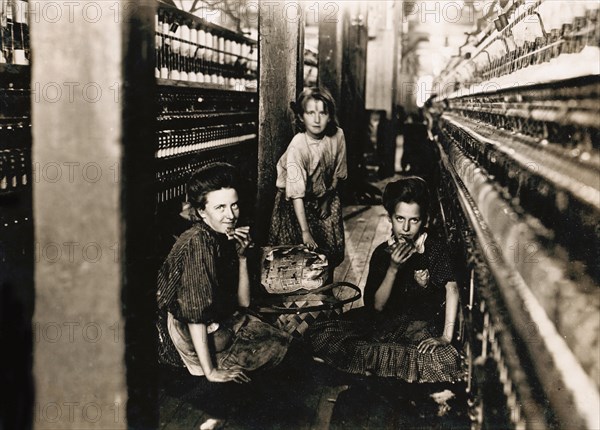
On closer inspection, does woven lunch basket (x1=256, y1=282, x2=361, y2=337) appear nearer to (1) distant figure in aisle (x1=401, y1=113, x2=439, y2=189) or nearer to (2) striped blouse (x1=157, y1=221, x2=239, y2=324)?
(2) striped blouse (x1=157, y1=221, x2=239, y2=324)

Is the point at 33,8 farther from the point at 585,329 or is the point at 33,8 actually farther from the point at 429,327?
the point at 429,327

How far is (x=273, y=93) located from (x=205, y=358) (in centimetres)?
186

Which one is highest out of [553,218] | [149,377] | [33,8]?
[33,8]

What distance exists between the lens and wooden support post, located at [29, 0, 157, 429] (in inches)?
60.4

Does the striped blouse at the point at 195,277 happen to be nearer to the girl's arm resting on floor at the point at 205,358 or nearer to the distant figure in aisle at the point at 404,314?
the girl's arm resting on floor at the point at 205,358

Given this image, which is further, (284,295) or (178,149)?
(178,149)

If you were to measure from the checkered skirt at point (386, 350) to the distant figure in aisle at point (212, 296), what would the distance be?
0.21 metres

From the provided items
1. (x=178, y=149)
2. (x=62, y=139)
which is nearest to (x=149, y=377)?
(x=62, y=139)

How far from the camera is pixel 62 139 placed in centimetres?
157

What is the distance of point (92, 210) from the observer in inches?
63.2

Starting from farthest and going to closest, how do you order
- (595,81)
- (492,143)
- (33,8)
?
(492,143) < (33,8) < (595,81)

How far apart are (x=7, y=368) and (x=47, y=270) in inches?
48.5

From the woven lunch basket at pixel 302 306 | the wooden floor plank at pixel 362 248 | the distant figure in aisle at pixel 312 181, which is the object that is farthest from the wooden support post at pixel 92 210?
the wooden floor plank at pixel 362 248

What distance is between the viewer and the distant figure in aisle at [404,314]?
281 centimetres
